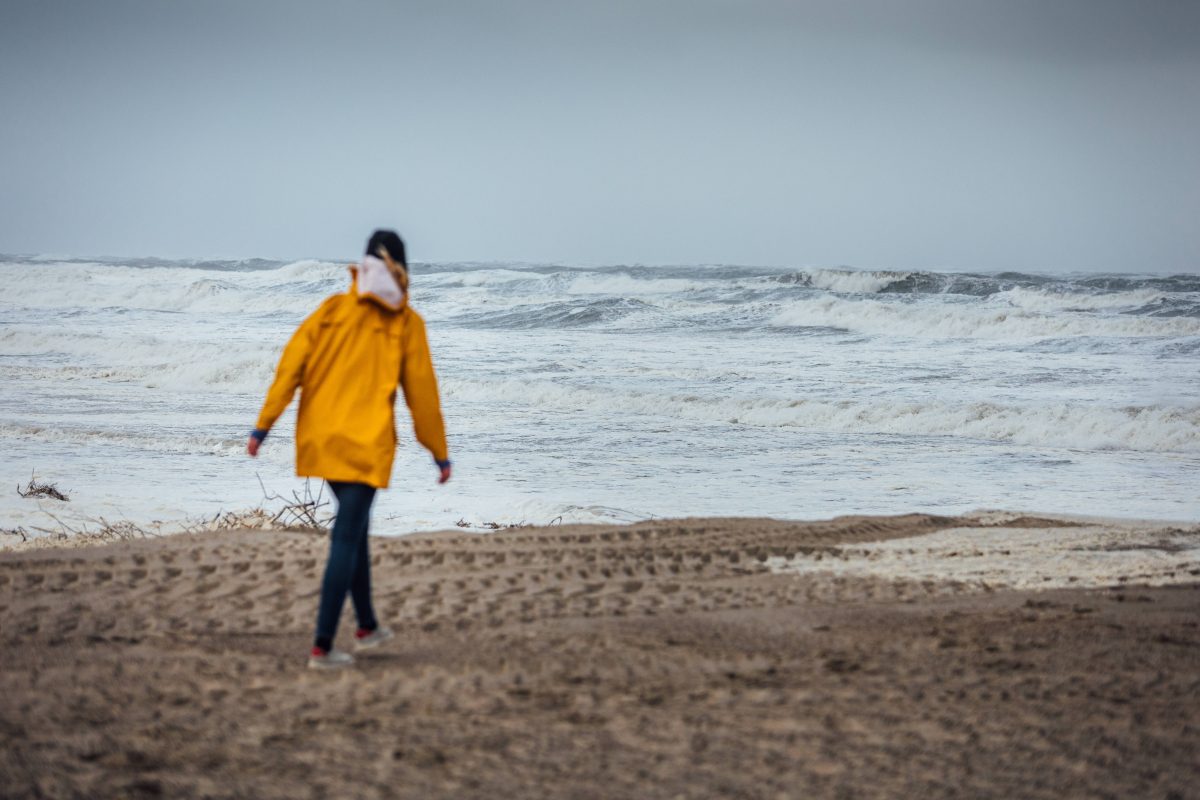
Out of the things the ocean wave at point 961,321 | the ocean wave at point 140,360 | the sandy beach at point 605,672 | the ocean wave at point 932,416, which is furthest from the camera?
the ocean wave at point 961,321

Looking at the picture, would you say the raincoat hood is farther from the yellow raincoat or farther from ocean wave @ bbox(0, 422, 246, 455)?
ocean wave @ bbox(0, 422, 246, 455)

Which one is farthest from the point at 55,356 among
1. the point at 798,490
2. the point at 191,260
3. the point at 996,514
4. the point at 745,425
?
the point at 191,260

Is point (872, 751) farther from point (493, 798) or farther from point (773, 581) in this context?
point (773, 581)

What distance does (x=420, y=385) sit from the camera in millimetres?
4266

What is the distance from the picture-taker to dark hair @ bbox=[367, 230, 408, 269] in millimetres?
4215

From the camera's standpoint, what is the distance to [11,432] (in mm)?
11461

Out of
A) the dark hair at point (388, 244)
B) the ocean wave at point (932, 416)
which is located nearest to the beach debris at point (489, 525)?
the dark hair at point (388, 244)

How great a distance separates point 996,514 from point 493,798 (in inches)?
242

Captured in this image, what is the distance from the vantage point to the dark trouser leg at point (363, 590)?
431 centimetres

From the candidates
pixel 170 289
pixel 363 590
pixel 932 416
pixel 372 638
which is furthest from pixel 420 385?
pixel 170 289

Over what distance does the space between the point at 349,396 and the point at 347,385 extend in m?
0.04

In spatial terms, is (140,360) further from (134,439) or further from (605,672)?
Result: (605,672)

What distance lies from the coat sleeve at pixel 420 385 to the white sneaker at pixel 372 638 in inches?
29.7

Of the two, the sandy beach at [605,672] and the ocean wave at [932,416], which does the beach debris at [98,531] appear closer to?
the sandy beach at [605,672]
